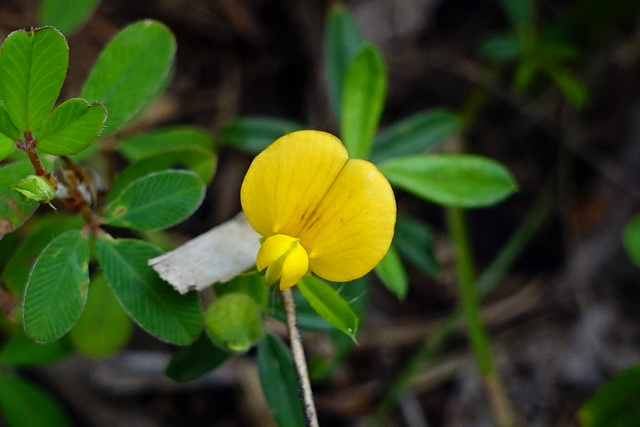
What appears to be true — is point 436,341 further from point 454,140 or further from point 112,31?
point 112,31

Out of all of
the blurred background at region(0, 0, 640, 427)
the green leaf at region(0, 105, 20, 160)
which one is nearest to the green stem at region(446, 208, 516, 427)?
the blurred background at region(0, 0, 640, 427)

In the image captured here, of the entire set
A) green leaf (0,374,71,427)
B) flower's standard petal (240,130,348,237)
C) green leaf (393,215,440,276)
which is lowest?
green leaf (0,374,71,427)

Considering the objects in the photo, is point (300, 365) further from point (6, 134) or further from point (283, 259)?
point (6, 134)

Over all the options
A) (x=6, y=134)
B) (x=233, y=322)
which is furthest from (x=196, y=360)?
(x=6, y=134)

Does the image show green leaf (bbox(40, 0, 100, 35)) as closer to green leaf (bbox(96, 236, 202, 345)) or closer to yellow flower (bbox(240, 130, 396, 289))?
green leaf (bbox(96, 236, 202, 345))

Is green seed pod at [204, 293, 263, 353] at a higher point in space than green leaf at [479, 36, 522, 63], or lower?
higher

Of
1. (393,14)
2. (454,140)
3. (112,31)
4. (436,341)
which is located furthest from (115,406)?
(393,14)
